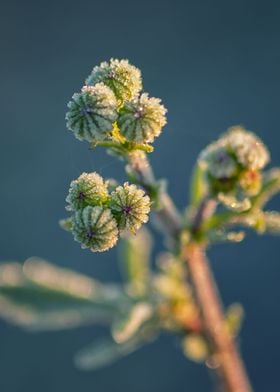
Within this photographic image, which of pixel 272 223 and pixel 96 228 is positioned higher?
pixel 272 223

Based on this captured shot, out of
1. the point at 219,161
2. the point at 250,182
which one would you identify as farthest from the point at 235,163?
the point at 250,182

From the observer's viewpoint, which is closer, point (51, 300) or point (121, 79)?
point (121, 79)

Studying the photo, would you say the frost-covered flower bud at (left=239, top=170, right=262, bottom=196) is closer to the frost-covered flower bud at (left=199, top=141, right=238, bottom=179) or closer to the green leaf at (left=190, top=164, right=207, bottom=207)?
the frost-covered flower bud at (left=199, top=141, right=238, bottom=179)

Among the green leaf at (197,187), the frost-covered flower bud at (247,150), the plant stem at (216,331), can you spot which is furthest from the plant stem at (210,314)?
the frost-covered flower bud at (247,150)

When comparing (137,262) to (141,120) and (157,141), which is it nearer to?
(141,120)

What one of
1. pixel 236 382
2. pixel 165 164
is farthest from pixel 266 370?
pixel 236 382

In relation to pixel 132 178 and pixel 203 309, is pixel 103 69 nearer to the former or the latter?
pixel 132 178

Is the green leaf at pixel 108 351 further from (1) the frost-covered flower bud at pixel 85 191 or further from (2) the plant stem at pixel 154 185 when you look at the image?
(1) the frost-covered flower bud at pixel 85 191
